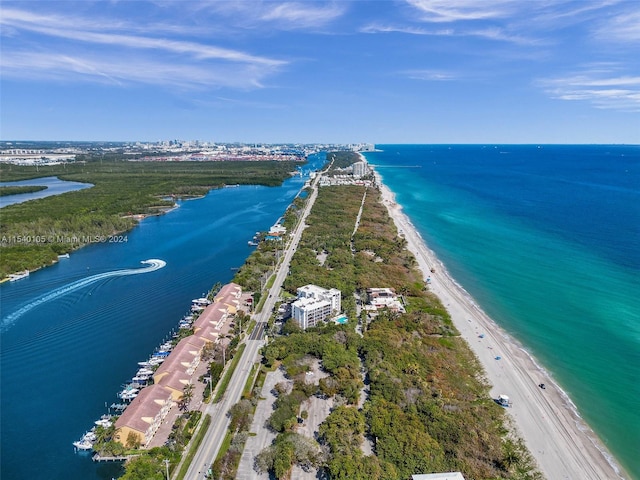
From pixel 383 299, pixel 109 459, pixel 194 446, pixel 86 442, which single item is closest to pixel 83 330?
pixel 86 442

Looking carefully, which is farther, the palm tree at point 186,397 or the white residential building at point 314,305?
the white residential building at point 314,305

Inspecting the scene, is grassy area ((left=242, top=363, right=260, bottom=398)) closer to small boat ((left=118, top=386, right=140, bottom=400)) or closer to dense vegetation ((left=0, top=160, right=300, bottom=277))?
small boat ((left=118, top=386, right=140, bottom=400))

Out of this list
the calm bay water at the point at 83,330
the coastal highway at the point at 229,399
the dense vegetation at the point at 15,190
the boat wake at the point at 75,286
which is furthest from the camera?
the dense vegetation at the point at 15,190

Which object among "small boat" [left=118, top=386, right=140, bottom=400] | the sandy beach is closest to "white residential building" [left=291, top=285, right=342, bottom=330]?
the sandy beach

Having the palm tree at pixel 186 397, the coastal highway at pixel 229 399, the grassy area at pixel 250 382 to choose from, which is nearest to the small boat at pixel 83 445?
the palm tree at pixel 186 397

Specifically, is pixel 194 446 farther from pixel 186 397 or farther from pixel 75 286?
pixel 75 286

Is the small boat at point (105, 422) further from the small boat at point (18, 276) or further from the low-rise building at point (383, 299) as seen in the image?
the small boat at point (18, 276)

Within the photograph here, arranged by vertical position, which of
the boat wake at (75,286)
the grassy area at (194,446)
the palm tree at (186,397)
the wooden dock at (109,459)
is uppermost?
the boat wake at (75,286)
